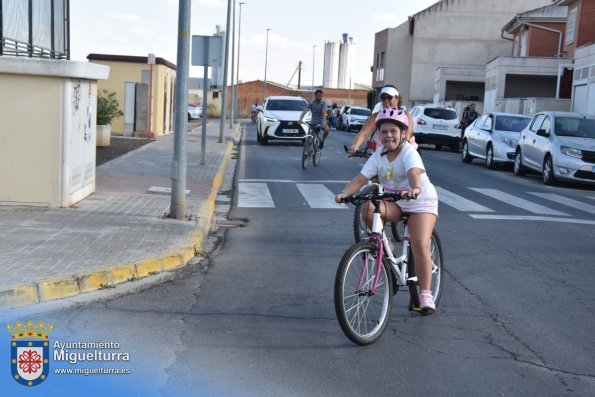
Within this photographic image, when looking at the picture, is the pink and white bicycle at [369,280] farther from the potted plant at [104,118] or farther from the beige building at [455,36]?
the beige building at [455,36]

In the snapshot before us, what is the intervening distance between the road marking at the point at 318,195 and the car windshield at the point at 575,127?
20.2ft

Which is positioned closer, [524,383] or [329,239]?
[524,383]

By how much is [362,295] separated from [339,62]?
329 feet

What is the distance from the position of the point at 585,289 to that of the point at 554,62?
3321 centimetres

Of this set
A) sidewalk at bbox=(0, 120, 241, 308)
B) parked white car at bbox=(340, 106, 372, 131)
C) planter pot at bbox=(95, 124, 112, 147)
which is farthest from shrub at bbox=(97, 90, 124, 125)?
parked white car at bbox=(340, 106, 372, 131)

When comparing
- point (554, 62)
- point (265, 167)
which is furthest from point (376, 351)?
point (554, 62)

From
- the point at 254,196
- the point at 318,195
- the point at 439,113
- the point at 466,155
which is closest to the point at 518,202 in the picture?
the point at 318,195

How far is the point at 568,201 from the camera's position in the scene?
14.8 m

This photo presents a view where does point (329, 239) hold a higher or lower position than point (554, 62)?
lower

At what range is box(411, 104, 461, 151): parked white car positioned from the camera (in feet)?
101

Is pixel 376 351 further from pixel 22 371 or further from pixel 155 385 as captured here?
pixel 22 371

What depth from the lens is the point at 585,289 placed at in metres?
7.68

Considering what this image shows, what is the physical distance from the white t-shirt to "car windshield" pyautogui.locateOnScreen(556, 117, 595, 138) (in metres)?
13.3

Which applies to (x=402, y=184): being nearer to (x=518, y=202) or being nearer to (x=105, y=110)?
(x=518, y=202)
